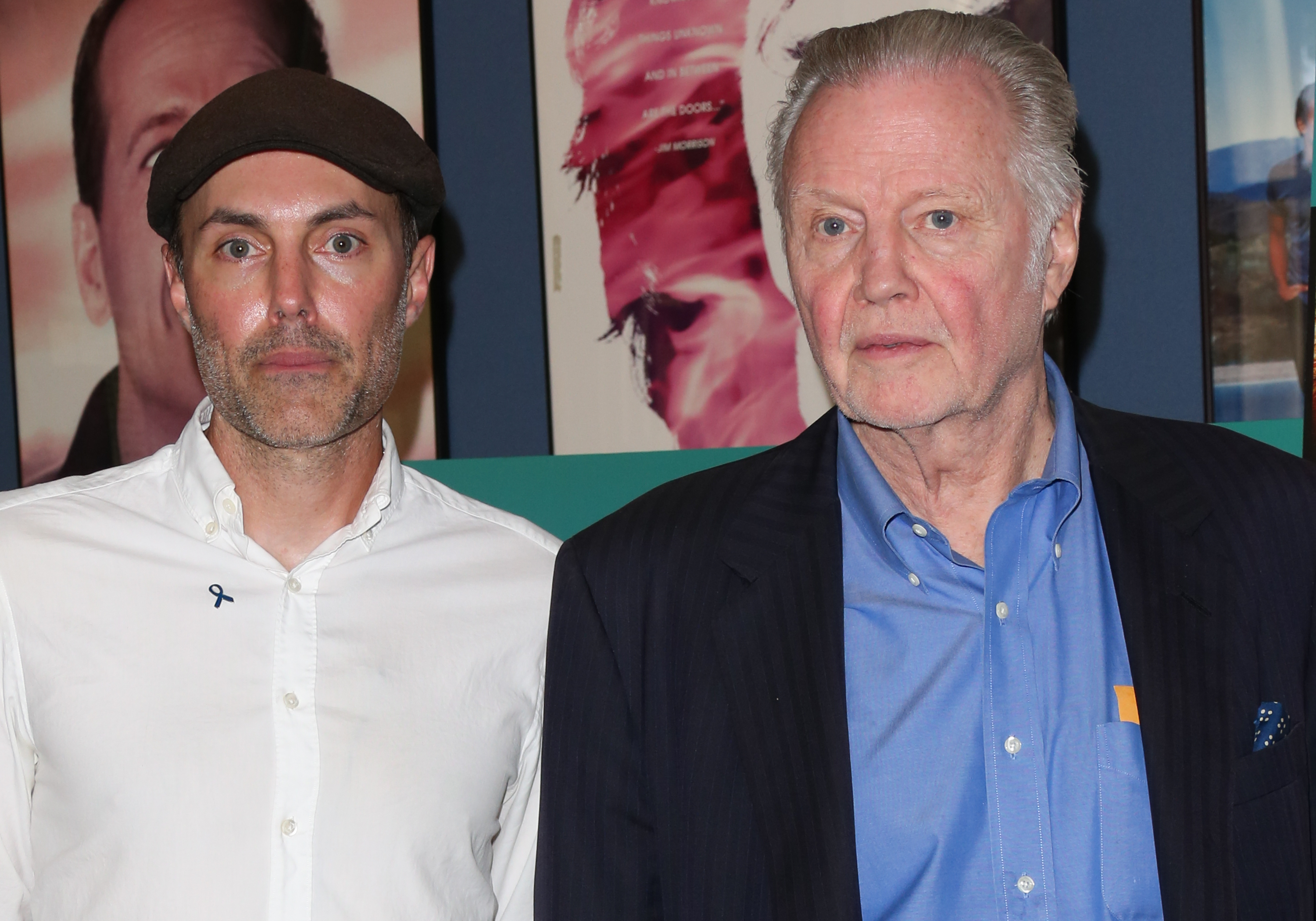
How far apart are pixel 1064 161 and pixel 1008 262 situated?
18 centimetres

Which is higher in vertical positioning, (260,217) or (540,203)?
(540,203)

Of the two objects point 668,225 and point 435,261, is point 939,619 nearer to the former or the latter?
point 668,225

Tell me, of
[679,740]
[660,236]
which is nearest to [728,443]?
[660,236]

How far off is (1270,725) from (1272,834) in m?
0.12

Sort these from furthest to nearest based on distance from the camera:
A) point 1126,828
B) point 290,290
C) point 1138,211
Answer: point 1138,211 < point 290,290 < point 1126,828

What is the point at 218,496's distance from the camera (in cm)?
155

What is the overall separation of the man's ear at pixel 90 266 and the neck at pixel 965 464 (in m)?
1.97

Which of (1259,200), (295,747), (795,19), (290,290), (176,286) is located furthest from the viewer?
(795,19)

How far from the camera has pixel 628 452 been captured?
241 cm

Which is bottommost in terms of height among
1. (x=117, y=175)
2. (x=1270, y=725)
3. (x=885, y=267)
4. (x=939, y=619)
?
(x=1270, y=725)

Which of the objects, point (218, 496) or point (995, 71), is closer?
point (995, 71)

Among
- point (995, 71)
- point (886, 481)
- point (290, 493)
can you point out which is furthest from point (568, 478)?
point (995, 71)

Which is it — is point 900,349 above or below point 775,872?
above

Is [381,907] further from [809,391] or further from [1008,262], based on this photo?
[809,391]
